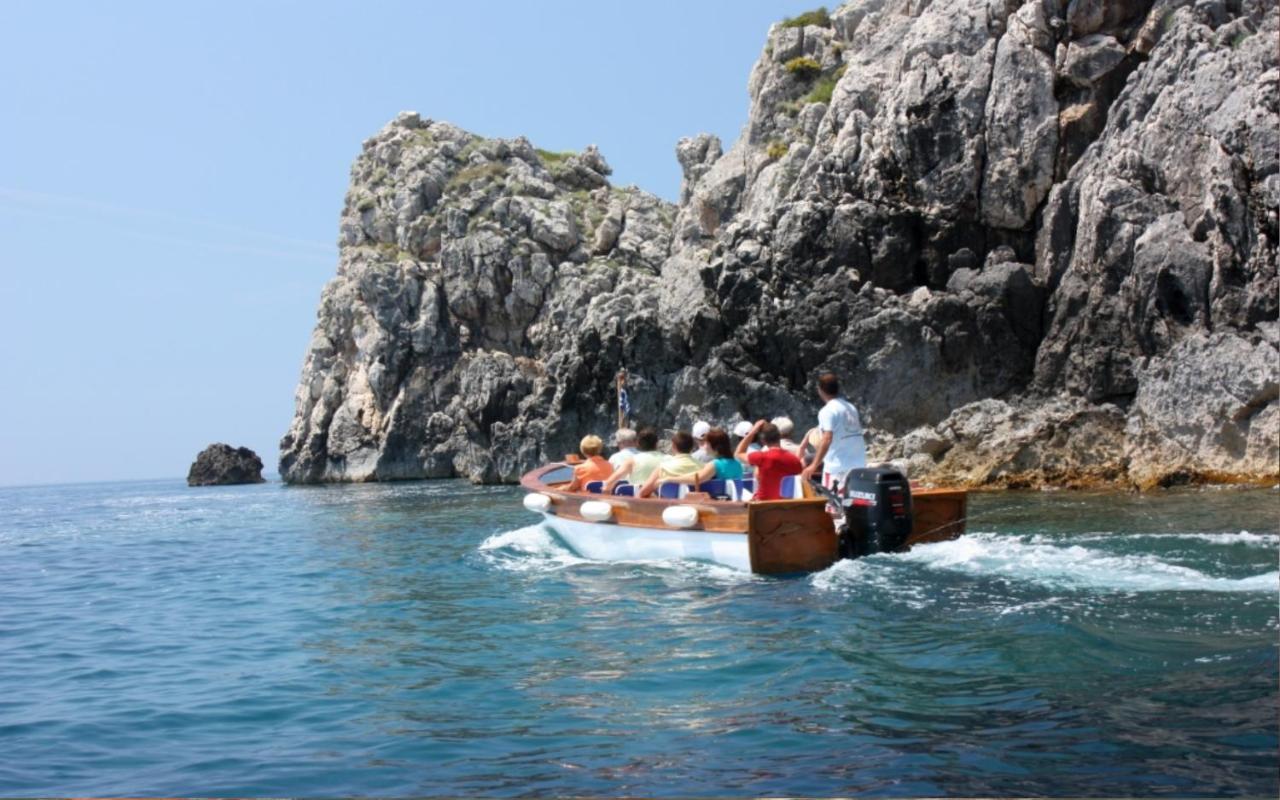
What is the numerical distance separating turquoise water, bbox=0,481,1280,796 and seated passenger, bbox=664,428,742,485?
4.30 feet

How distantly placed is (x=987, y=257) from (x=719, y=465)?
2047cm

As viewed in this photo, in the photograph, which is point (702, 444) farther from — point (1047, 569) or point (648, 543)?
point (1047, 569)

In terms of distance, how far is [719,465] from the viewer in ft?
Result: 48.7

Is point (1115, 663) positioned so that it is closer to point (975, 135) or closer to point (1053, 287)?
point (1053, 287)

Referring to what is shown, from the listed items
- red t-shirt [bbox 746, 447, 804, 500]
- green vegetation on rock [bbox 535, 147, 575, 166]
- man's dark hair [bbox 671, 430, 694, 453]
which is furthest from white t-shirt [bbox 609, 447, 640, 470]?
green vegetation on rock [bbox 535, 147, 575, 166]

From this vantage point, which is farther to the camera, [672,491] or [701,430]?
[701,430]

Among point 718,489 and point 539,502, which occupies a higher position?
point 718,489

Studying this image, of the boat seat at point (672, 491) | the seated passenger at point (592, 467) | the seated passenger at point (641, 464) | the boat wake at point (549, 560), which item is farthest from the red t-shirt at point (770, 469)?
the seated passenger at point (592, 467)

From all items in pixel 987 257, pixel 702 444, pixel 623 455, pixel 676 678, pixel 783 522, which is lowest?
pixel 676 678

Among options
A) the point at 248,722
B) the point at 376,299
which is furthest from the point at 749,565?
the point at 376,299

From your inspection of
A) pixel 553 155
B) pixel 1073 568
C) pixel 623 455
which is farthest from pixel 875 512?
pixel 553 155

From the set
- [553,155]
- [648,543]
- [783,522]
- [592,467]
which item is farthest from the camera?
[553,155]

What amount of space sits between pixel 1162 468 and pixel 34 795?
2487 cm

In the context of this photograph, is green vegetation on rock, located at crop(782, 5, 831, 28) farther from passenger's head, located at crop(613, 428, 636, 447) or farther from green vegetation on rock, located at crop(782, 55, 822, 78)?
passenger's head, located at crop(613, 428, 636, 447)
